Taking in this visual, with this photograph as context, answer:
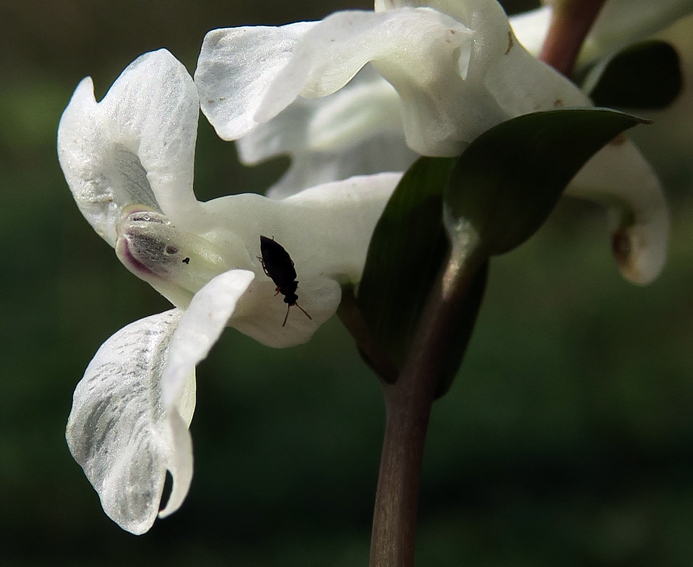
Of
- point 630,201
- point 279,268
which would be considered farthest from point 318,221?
point 630,201

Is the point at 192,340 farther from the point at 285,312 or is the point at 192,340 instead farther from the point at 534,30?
the point at 534,30

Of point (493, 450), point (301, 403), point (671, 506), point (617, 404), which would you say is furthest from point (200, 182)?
point (671, 506)

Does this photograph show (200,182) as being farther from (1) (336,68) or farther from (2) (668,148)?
(1) (336,68)

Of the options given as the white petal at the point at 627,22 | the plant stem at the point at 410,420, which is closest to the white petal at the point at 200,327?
the plant stem at the point at 410,420

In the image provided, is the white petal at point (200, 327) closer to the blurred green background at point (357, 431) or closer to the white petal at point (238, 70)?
the white petal at point (238, 70)

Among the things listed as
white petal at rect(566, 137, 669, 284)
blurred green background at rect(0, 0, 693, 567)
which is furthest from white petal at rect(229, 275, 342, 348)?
blurred green background at rect(0, 0, 693, 567)

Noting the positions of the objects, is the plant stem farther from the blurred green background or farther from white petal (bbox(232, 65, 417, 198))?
the blurred green background
